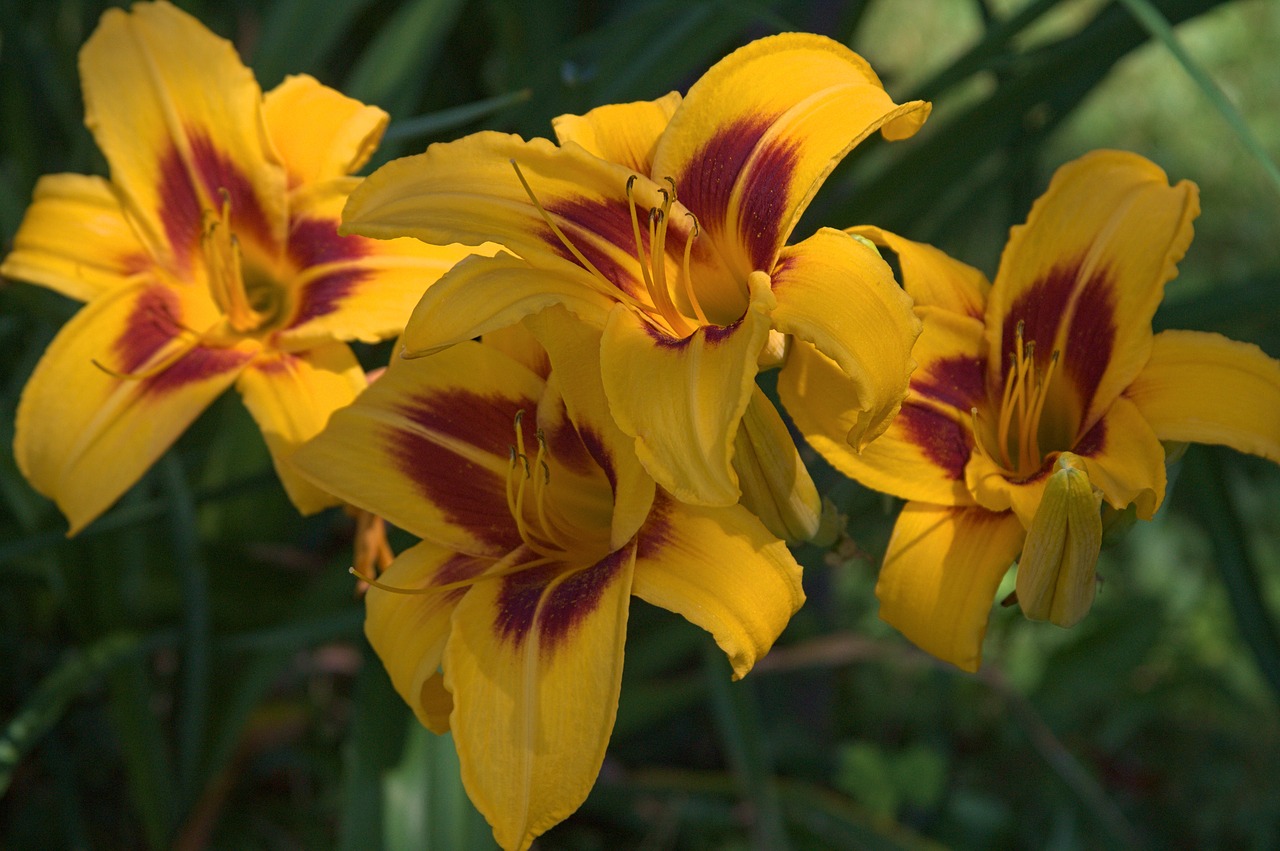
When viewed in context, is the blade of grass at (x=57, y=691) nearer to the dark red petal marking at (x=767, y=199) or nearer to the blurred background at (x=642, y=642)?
the blurred background at (x=642, y=642)

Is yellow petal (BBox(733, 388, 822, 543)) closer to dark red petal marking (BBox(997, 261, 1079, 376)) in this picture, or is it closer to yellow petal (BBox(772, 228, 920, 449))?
yellow petal (BBox(772, 228, 920, 449))

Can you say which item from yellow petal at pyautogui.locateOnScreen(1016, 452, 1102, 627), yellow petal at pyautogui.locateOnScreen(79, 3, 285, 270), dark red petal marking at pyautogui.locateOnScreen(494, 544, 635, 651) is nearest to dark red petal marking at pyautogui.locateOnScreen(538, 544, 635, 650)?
dark red petal marking at pyautogui.locateOnScreen(494, 544, 635, 651)

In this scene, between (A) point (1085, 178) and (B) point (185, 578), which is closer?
(A) point (1085, 178)

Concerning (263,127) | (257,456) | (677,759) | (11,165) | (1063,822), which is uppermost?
(263,127)

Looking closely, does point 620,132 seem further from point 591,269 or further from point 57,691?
point 57,691

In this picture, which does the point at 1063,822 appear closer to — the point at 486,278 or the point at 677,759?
the point at 677,759

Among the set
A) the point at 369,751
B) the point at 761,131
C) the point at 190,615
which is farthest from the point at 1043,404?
the point at 190,615

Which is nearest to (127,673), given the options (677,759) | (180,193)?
(180,193)
